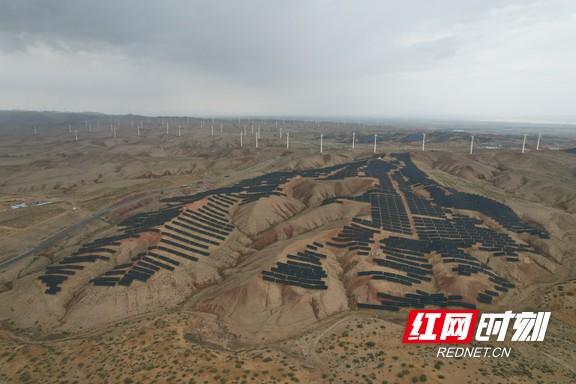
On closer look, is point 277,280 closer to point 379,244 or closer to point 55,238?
point 379,244

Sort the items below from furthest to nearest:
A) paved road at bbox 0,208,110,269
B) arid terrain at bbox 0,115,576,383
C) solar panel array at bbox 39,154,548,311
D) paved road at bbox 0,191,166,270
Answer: paved road at bbox 0,191,166,270 < paved road at bbox 0,208,110,269 < solar panel array at bbox 39,154,548,311 < arid terrain at bbox 0,115,576,383

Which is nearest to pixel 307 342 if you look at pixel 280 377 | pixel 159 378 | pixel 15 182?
pixel 280 377

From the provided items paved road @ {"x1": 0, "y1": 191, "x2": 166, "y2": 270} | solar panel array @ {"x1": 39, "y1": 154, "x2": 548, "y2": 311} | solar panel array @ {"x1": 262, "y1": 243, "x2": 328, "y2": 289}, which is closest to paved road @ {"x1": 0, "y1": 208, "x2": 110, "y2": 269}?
paved road @ {"x1": 0, "y1": 191, "x2": 166, "y2": 270}

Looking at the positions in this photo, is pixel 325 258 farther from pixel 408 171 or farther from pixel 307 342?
pixel 408 171

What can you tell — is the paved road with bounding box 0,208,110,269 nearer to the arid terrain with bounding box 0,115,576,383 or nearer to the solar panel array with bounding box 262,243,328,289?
the arid terrain with bounding box 0,115,576,383

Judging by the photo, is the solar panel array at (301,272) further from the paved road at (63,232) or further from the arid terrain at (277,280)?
the paved road at (63,232)

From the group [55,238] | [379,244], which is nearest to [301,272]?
[379,244]

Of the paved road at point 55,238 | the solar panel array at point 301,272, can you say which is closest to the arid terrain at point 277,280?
the solar panel array at point 301,272

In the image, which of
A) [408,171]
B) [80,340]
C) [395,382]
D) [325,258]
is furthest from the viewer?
[408,171]
